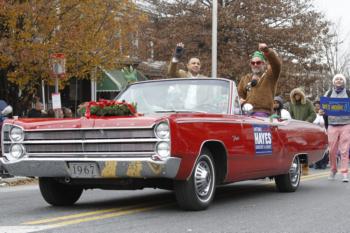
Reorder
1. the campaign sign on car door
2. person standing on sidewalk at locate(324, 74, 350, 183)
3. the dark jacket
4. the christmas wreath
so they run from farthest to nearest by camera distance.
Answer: the dark jacket → person standing on sidewalk at locate(324, 74, 350, 183) → the campaign sign on car door → the christmas wreath

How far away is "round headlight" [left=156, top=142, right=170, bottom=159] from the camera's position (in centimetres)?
637

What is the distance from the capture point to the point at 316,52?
1300 inches

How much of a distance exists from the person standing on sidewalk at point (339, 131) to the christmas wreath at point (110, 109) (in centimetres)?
576

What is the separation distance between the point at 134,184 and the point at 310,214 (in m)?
1.98

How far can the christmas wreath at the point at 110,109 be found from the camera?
6.85m

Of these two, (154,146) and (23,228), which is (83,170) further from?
(23,228)

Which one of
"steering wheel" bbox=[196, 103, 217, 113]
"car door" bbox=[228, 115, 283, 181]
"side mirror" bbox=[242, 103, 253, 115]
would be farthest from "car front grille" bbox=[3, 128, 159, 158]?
"side mirror" bbox=[242, 103, 253, 115]

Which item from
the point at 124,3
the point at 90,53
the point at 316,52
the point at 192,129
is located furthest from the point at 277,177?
the point at 316,52

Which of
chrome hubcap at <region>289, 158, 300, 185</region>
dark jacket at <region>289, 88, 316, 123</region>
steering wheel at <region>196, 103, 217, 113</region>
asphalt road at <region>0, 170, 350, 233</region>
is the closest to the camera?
asphalt road at <region>0, 170, 350, 233</region>

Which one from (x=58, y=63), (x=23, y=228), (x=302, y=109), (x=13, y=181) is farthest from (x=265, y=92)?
(x=58, y=63)

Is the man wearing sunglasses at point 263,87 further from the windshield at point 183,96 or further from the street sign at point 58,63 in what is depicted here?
the street sign at point 58,63

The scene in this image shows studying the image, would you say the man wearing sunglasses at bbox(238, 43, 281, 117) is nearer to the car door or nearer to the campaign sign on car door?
the car door

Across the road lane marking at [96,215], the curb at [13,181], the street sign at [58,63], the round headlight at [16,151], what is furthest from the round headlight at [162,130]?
the street sign at [58,63]

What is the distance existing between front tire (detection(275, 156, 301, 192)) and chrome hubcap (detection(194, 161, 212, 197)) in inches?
99.6
